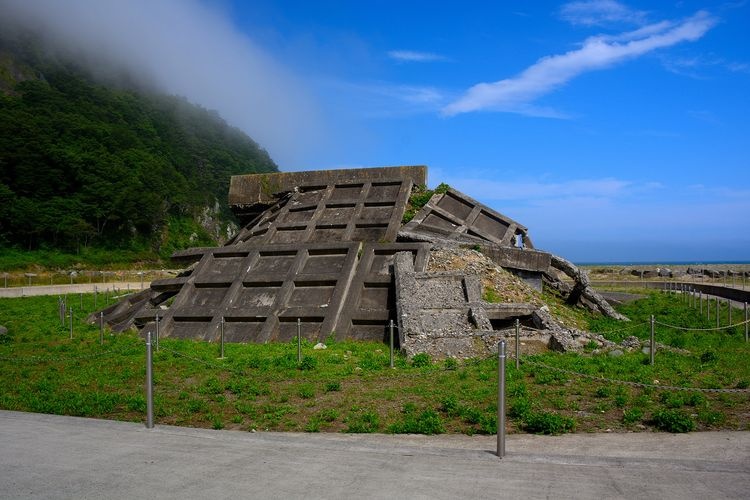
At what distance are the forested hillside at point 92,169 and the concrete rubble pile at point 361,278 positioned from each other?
4958cm

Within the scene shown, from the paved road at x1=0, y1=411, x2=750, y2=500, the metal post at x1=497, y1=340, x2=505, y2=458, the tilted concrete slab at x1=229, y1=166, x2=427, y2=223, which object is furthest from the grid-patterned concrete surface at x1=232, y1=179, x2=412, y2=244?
the metal post at x1=497, y1=340, x2=505, y2=458

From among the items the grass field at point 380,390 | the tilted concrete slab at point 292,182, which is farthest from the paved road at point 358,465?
the tilted concrete slab at point 292,182

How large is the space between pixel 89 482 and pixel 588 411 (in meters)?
7.18

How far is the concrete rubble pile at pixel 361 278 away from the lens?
53.7 ft

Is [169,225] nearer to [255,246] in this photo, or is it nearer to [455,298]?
[255,246]

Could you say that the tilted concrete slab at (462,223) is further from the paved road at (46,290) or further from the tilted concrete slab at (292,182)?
the paved road at (46,290)

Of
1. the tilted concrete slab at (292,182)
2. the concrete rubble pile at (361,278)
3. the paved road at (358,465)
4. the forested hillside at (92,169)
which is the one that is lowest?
the paved road at (358,465)

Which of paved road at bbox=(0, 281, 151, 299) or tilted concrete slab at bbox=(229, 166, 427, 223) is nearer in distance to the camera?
tilted concrete slab at bbox=(229, 166, 427, 223)

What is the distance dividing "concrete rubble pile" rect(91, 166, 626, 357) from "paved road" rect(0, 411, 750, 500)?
20.5 ft

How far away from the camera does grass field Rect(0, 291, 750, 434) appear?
939 cm

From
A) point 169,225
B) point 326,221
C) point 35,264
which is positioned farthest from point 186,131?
point 326,221

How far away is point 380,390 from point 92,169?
7281 centimetres

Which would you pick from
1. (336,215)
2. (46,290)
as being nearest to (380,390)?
(336,215)

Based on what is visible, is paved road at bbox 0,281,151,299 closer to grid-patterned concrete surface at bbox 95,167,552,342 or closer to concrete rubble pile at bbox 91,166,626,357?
grid-patterned concrete surface at bbox 95,167,552,342
